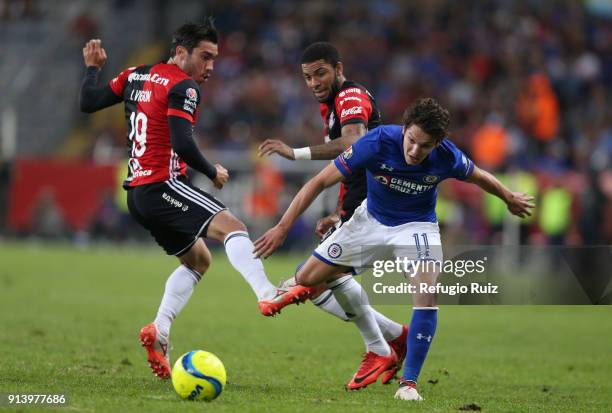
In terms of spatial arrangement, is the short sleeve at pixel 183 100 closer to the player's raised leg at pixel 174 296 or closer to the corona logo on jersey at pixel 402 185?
the player's raised leg at pixel 174 296

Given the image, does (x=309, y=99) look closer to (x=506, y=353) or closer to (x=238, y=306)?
(x=238, y=306)

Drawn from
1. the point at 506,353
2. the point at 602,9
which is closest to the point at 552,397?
the point at 506,353

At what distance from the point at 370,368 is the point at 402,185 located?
61.4 inches

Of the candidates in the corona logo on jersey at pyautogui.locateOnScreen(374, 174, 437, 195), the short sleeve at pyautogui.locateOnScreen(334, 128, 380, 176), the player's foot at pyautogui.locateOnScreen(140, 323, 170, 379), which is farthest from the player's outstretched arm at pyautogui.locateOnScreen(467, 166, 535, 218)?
the player's foot at pyautogui.locateOnScreen(140, 323, 170, 379)

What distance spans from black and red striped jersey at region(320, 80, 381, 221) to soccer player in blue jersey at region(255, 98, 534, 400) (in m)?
0.62

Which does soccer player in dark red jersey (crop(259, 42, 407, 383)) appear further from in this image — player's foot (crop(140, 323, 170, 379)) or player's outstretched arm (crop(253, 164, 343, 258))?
player's foot (crop(140, 323, 170, 379))

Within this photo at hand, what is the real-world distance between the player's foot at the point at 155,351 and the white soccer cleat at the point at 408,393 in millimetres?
1843

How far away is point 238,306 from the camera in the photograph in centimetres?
1463

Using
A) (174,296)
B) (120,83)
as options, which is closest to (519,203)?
(174,296)

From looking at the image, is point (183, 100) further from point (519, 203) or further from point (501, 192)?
point (519, 203)

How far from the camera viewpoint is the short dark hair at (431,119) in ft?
23.6

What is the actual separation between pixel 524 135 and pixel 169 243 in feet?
49.1

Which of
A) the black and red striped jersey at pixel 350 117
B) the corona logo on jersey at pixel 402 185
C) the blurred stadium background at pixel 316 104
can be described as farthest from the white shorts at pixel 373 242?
the blurred stadium background at pixel 316 104

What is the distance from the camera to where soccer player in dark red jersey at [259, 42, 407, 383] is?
8242 mm
